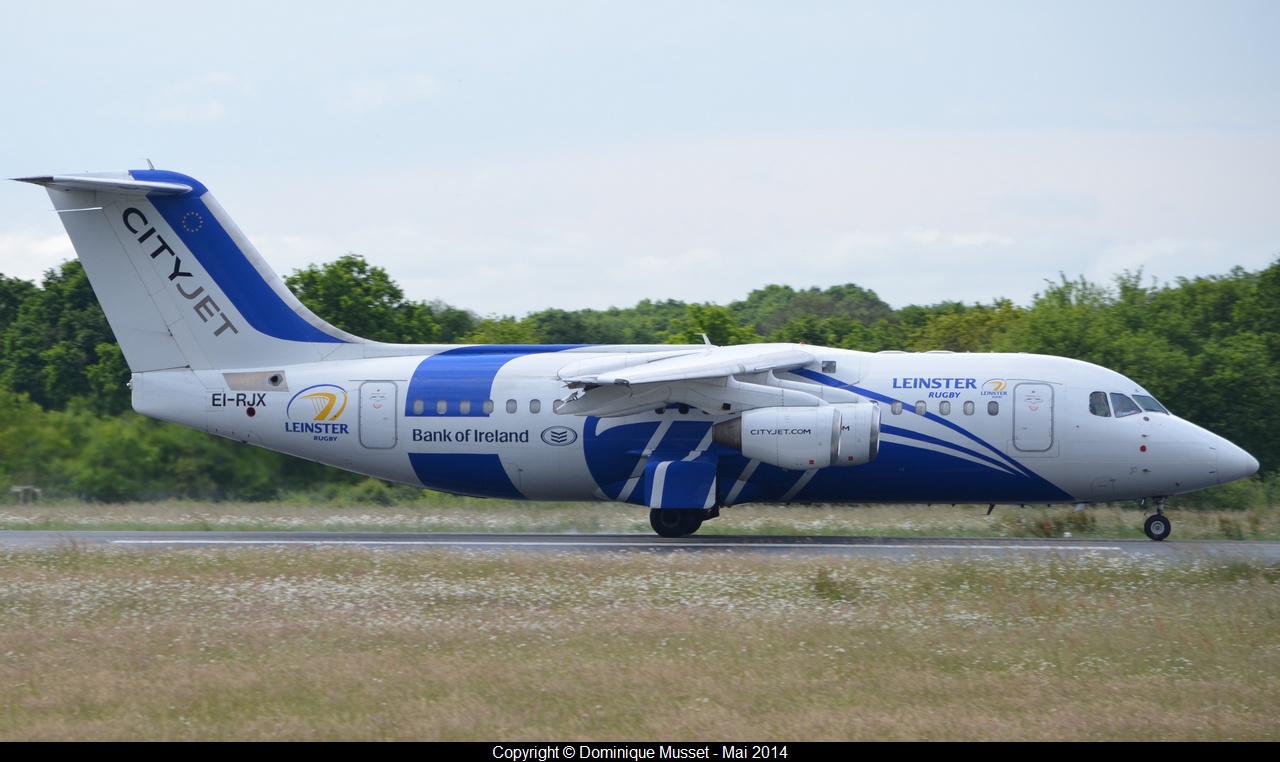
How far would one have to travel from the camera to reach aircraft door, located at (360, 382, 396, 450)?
2064cm

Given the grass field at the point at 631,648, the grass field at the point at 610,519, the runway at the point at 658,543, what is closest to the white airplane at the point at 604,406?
the runway at the point at 658,543

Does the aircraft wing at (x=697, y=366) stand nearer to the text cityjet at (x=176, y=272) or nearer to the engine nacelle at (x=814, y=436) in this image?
the engine nacelle at (x=814, y=436)

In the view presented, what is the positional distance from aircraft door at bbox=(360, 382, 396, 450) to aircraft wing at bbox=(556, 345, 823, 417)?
2752 mm

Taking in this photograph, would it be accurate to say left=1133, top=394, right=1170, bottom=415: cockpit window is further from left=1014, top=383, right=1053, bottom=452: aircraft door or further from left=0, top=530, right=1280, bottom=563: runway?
left=0, top=530, right=1280, bottom=563: runway

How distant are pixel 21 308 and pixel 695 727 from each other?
35.7 m

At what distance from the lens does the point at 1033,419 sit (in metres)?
19.8

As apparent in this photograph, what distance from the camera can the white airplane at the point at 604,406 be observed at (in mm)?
19719

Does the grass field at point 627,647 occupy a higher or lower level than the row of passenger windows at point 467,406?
lower

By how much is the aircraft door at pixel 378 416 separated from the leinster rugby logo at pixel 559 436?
2.47m

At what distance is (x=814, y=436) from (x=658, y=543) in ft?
9.55

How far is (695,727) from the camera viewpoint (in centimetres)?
883
